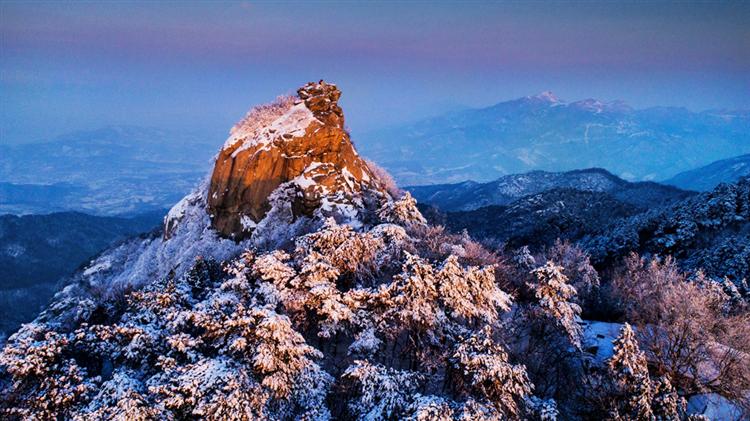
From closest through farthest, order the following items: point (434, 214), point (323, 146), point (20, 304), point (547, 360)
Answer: point (547, 360)
point (323, 146)
point (434, 214)
point (20, 304)

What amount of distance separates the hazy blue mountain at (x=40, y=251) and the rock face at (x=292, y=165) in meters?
88.8

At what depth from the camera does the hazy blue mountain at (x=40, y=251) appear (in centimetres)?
11744

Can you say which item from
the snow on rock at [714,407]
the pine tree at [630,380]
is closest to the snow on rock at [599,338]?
the pine tree at [630,380]

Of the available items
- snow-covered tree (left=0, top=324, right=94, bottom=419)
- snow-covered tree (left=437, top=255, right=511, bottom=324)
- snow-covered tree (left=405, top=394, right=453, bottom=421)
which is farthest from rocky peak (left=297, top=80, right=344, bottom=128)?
snow-covered tree (left=405, top=394, right=453, bottom=421)

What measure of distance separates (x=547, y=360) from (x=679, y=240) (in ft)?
114

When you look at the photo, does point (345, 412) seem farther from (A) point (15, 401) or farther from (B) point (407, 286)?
(A) point (15, 401)

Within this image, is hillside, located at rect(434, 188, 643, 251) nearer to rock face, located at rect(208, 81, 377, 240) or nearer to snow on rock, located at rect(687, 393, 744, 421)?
rock face, located at rect(208, 81, 377, 240)

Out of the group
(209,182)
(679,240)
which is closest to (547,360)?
(679,240)

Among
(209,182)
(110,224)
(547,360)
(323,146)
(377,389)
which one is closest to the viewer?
(377,389)

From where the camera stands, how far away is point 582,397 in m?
16.8

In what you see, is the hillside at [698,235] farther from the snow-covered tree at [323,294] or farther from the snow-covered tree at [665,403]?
the snow-covered tree at [323,294]

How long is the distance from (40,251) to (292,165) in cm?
16730

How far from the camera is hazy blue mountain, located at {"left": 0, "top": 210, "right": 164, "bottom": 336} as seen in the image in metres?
117

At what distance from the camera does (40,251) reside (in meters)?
153
